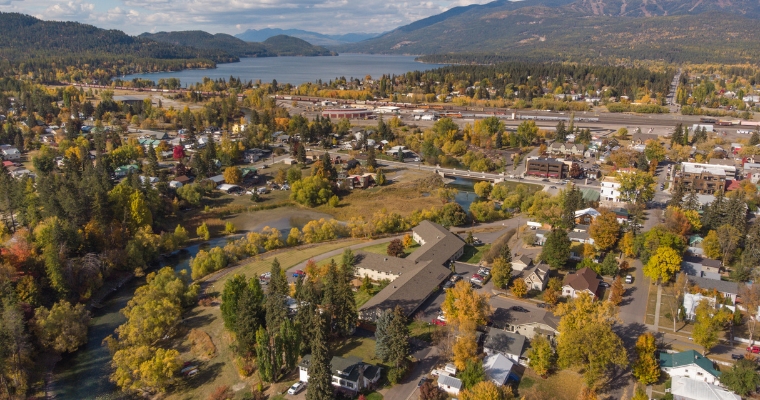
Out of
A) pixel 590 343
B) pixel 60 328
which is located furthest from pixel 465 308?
pixel 60 328

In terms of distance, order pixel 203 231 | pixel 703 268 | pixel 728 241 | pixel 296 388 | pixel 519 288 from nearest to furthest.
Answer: pixel 296 388 < pixel 519 288 < pixel 703 268 < pixel 728 241 < pixel 203 231

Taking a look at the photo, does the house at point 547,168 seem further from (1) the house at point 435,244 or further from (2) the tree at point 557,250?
(2) the tree at point 557,250

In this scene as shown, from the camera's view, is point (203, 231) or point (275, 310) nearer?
point (275, 310)

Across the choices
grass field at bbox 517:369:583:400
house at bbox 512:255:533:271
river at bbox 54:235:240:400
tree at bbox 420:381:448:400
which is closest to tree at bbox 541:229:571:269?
house at bbox 512:255:533:271

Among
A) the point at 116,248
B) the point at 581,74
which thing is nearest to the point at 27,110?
the point at 116,248

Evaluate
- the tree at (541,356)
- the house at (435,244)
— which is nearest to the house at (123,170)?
the house at (435,244)

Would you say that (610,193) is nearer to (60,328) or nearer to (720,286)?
(720,286)

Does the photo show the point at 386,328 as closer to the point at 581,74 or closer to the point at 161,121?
the point at 161,121
